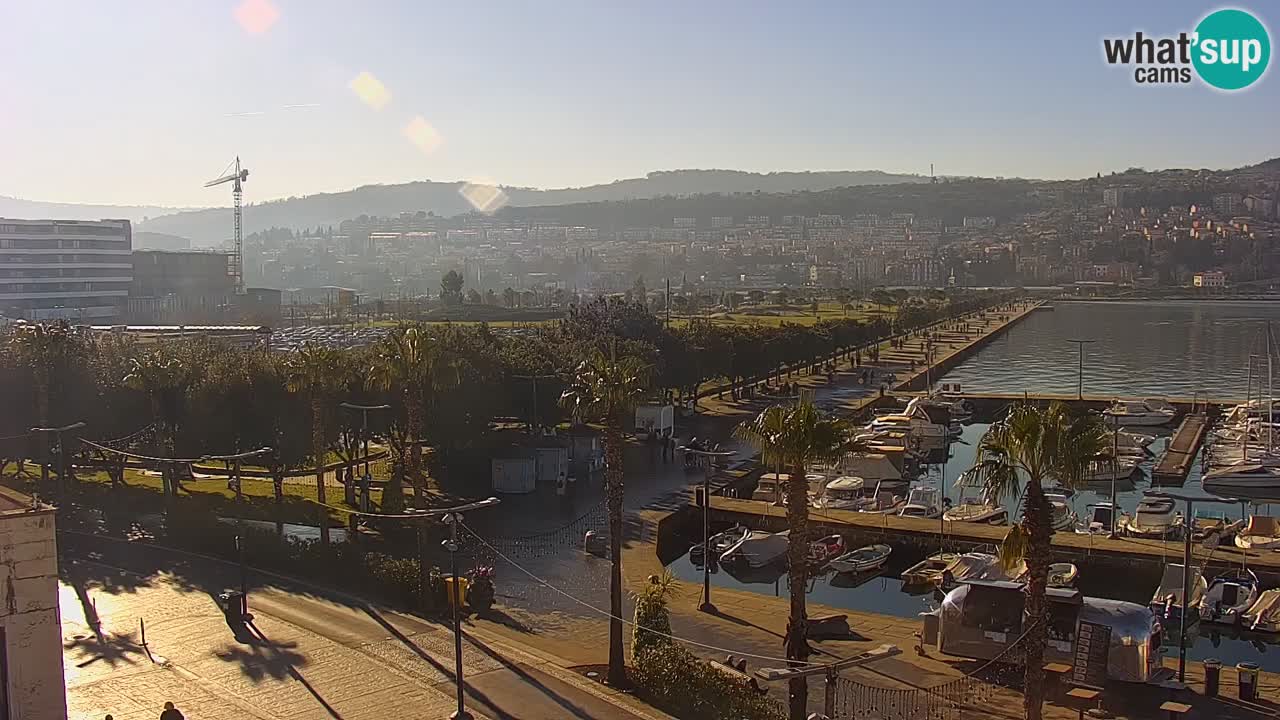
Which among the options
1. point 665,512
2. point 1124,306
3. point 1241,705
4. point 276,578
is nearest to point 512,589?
point 276,578

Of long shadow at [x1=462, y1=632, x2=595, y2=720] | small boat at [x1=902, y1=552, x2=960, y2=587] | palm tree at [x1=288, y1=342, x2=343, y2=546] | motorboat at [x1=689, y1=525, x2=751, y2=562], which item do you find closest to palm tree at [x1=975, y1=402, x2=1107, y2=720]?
long shadow at [x1=462, y1=632, x2=595, y2=720]

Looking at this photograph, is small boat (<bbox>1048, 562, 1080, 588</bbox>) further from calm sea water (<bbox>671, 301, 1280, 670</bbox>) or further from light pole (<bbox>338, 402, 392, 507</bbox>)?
light pole (<bbox>338, 402, 392, 507</bbox>)

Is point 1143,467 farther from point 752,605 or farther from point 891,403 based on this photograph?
point 752,605

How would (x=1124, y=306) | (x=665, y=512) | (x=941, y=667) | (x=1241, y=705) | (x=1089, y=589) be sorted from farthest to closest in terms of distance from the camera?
1. (x=1124, y=306)
2. (x=665, y=512)
3. (x=1089, y=589)
4. (x=941, y=667)
5. (x=1241, y=705)

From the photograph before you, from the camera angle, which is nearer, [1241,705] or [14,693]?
[14,693]

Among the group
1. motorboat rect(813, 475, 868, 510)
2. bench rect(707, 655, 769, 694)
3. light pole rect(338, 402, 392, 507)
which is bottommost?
motorboat rect(813, 475, 868, 510)

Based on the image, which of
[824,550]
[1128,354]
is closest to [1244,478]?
[824,550]

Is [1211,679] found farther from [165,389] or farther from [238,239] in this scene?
[238,239]
